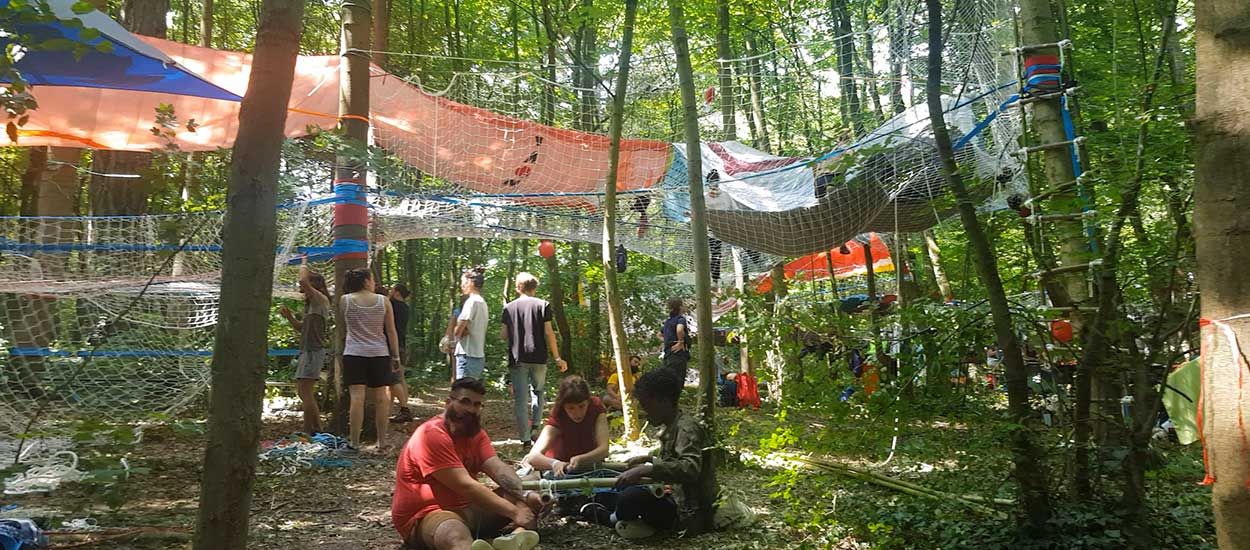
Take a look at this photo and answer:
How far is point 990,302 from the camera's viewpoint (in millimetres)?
2840

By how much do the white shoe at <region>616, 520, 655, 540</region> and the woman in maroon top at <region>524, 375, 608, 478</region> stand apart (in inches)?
17.6

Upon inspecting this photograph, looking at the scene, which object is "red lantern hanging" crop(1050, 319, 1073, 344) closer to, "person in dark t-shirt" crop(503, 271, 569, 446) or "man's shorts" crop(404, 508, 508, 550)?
"man's shorts" crop(404, 508, 508, 550)

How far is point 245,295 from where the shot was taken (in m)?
1.84

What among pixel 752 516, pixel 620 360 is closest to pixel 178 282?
pixel 620 360

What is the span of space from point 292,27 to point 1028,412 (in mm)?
2537

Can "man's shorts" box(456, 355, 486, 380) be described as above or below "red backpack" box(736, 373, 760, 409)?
above

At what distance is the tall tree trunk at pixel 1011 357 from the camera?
110 inches

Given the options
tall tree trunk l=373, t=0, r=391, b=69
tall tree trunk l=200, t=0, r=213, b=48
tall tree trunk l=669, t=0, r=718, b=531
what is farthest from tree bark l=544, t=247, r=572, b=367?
tall tree trunk l=669, t=0, r=718, b=531

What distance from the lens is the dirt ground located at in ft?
10.5

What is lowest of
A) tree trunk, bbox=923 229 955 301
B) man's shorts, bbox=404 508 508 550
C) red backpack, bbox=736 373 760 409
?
red backpack, bbox=736 373 760 409

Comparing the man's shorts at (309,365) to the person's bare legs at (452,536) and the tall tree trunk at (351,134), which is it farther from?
the person's bare legs at (452,536)

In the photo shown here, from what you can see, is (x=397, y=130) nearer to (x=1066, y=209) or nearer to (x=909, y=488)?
(x=909, y=488)

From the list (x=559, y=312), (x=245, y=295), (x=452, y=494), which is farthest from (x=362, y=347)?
(x=559, y=312)

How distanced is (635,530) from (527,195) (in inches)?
155
